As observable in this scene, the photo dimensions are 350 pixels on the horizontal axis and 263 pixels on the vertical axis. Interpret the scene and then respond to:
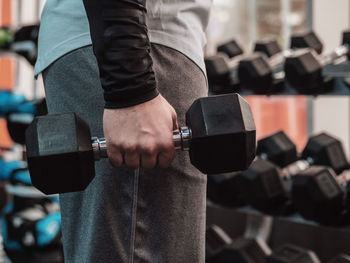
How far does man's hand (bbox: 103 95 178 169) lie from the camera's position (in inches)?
25.8

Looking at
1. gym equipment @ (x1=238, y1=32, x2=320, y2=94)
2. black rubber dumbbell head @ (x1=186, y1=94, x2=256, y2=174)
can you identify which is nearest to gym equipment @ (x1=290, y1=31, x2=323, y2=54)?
gym equipment @ (x1=238, y1=32, x2=320, y2=94)

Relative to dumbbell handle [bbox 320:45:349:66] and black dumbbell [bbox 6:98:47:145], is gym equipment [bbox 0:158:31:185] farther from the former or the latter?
dumbbell handle [bbox 320:45:349:66]

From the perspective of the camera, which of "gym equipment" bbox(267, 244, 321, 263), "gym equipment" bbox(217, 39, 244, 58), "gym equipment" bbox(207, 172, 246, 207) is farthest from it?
"gym equipment" bbox(217, 39, 244, 58)

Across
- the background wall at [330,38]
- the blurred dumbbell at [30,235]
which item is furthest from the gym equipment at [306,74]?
the background wall at [330,38]

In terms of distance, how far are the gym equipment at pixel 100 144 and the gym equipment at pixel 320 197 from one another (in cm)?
66

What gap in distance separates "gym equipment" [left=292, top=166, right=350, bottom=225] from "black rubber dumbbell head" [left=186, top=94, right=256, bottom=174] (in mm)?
661

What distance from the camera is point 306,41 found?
5.92 ft

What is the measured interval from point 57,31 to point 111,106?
0.59 feet

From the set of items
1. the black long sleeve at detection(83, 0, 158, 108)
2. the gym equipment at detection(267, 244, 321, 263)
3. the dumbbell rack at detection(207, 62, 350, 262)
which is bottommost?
the dumbbell rack at detection(207, 62, 350, 262)

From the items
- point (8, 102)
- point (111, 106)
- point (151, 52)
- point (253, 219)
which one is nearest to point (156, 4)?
point (151, 52)

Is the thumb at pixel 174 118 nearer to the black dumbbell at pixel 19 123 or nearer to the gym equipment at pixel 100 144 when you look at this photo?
the gym equipment at pixel 100 144

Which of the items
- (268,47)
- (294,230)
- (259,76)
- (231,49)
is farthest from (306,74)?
(294,230)

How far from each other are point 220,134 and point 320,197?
0.70 m

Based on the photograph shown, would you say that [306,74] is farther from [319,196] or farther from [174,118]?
[174,118]
